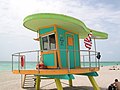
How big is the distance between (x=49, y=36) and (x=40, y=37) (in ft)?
3.09

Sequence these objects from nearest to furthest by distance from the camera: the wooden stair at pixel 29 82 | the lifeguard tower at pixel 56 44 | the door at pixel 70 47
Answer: the lifeguard tower at pixel 56 44 < the door at pixel 70 47 < the wooden stair at pixel 29 82

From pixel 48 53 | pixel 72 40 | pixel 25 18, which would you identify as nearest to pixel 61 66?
pixel 48 53

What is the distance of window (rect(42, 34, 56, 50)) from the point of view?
13.0m

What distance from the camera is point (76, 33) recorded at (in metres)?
15.0

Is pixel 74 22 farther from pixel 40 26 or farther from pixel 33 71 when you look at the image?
pixel 33 71

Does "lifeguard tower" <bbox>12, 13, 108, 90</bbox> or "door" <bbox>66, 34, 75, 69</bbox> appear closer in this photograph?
"lifeguard tower" <bbox>12, 13, 108, 90</bbox>

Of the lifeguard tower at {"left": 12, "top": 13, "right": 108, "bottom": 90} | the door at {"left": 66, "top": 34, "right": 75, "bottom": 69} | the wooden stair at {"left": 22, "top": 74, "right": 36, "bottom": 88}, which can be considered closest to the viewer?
the lifeguard tower at {"left": 12, "top": 13, "right": 108, "bottom": 90}

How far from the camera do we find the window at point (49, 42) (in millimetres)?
13000

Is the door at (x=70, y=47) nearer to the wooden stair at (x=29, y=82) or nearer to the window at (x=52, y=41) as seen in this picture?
the window at (x=52, y=41)

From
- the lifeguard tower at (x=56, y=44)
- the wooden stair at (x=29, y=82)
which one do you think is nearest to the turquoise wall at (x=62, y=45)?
the lifeguard tower at (x=56, y=44)

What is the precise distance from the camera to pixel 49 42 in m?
13.2

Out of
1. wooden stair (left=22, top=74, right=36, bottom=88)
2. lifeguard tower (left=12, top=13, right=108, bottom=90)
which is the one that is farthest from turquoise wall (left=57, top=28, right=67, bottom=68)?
wooden stair (left=22, top=74, right=36, bottom=88)

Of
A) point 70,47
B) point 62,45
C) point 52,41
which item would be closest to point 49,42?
point 52,41

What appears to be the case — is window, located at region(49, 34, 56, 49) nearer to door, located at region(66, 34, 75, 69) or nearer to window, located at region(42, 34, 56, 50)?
window, located at region(42, 34, 56, 50)
